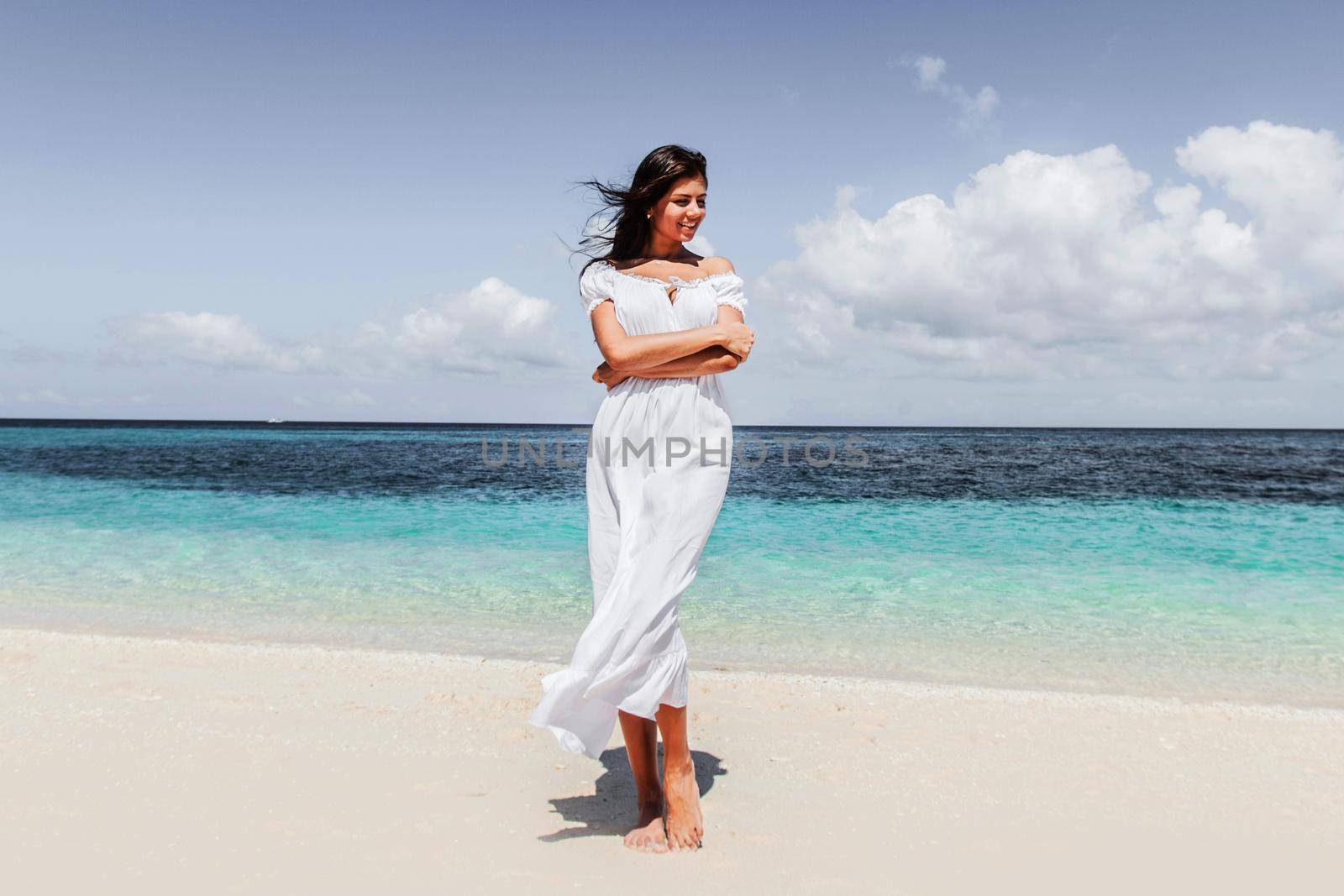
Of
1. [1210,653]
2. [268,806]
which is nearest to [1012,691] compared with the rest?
[1210,653]

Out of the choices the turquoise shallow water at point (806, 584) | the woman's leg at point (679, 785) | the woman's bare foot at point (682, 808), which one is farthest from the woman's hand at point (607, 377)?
the turquoise shallow water at point (806, 584)

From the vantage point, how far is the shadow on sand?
3.11 metres

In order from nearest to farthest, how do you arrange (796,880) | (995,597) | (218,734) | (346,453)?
(796,880), (218,734), (995,597), (346,453)

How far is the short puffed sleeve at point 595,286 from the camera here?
295cm

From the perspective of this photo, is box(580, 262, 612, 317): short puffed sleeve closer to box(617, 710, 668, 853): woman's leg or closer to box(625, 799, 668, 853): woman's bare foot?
box(617, 710, 668, 853): woman's leg

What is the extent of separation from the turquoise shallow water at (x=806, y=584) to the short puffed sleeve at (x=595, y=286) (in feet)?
11.8

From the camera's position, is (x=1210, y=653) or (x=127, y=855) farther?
(x=1210, y=653)

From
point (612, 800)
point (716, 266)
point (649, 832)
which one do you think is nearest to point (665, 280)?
point (716, 266)

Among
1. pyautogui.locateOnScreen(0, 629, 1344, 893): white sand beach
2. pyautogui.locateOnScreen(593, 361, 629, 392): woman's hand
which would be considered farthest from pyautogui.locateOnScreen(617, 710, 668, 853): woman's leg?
pyautogui.locateOnScreen(593, 361, 629, 392): woman's hand

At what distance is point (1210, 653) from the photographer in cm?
630

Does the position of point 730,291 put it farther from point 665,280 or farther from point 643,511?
point 643,511

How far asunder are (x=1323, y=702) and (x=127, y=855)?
6.73 m

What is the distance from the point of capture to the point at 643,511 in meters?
2.86

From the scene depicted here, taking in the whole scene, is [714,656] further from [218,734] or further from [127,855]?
[127,855]
